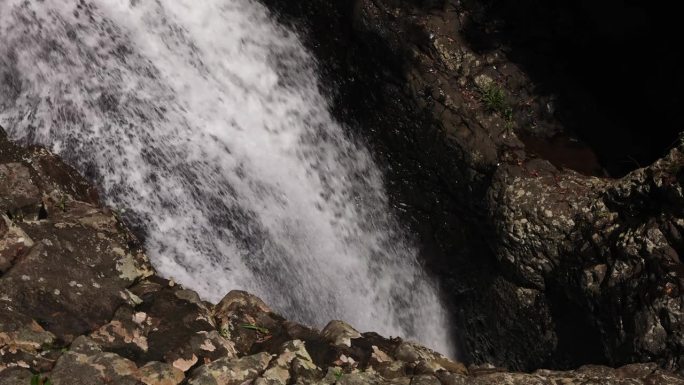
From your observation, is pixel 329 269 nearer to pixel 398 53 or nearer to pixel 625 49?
pixel 398 53

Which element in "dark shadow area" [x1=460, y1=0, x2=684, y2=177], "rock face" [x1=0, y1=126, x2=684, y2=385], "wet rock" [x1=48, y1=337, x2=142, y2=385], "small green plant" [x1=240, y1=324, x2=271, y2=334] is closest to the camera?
"wet rock" [x1=48, y1=337, x2=142, y2=385]

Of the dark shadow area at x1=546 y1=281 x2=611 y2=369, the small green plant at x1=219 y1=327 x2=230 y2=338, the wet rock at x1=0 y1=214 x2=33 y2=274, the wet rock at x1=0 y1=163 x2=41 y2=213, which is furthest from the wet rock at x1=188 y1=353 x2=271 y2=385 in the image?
the dark shadow area at x1=546 y1=281 x2=611 y2=369

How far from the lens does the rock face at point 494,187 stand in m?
7.48

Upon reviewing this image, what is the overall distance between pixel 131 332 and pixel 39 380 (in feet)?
2.61

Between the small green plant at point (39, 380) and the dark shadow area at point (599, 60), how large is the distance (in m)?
7.57

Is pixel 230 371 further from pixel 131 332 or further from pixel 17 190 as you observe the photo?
pixel 17 190

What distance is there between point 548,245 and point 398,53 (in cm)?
365

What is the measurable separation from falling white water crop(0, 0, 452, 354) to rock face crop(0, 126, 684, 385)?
1.48m

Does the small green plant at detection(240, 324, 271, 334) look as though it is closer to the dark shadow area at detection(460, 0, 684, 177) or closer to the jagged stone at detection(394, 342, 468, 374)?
the jagged stone at detection(394, 342, 468, 374)

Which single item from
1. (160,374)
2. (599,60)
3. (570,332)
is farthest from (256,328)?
(599,60)

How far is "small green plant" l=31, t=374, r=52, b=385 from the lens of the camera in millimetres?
4008

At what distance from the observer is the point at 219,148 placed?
827cm

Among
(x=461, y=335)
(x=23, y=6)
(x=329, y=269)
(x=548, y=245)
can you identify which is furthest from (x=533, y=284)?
(x=23, y=6)

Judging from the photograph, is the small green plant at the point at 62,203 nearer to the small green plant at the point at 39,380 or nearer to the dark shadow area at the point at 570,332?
the small green plant at the point at 39,380
